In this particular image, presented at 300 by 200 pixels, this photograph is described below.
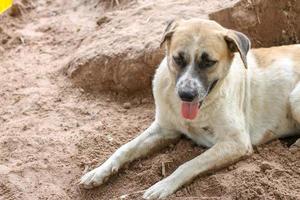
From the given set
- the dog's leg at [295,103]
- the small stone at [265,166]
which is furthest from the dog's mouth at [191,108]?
the dog's leg at [295,103]

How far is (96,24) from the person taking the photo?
6418mm

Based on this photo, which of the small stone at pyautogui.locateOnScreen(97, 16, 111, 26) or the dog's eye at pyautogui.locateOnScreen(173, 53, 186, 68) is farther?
the small stone at pyautogui.locateOnScreen(97, 16, 111, 26)

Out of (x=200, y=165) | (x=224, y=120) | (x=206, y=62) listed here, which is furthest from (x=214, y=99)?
(x=200, y=165)

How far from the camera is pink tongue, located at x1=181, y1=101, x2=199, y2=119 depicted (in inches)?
160

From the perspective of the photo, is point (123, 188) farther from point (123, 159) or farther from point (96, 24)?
point (96, 24)

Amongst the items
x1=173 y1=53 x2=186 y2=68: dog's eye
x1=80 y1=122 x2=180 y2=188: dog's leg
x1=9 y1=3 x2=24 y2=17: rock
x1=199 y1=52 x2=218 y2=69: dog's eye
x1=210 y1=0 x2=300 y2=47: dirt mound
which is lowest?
x1=80 y1=122 x2=180 y2=188: dog's leg

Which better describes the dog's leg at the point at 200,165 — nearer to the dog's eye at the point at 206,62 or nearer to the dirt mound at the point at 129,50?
the dog's eye at the point at 206,62

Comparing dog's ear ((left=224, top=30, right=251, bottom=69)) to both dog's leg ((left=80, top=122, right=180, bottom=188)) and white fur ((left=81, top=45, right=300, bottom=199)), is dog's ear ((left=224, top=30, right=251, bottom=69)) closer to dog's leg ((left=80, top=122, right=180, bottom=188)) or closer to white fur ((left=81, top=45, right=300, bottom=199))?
white fur ((left=81, top=45, right=300, bottom=199))

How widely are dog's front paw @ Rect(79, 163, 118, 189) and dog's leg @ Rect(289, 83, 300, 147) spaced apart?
4.73 ft

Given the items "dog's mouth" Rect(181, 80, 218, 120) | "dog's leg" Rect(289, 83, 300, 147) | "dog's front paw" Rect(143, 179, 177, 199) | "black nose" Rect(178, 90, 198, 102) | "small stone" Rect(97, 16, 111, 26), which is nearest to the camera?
"black nose" Rect(178, 90, 198, 102)

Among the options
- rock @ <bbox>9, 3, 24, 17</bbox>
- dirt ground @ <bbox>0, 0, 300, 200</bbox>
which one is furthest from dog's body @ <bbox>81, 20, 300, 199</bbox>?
rock @ <bbox>9, 3, 24, 17</bbox>

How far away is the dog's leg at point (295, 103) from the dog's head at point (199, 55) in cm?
70

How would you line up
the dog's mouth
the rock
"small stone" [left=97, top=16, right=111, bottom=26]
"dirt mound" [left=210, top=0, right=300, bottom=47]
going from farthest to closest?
the rock < "small stone" [left=97, top=16, right=111, bottom=26] < "dirt mound" [left=210, top=0, right=300, bottom=47] < the dog's mouth

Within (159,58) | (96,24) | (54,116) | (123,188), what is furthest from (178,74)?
(96,24)
